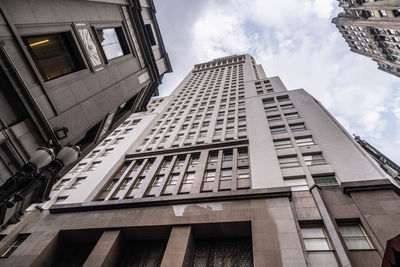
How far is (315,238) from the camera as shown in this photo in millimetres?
12039

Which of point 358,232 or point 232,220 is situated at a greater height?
point 232,220

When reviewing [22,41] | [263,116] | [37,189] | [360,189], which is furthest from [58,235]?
[263,116]

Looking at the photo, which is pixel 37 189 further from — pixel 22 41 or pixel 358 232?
pixel 358 232

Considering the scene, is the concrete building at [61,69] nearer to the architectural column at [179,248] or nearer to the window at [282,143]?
the architectural column at [179,248]

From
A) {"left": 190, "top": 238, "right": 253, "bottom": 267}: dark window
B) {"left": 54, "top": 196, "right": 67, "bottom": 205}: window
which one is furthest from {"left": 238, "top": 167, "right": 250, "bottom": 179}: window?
{"left": 54, "top": 196, "right": 67, "bottom": 205}: window

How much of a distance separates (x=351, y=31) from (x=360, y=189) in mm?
65808

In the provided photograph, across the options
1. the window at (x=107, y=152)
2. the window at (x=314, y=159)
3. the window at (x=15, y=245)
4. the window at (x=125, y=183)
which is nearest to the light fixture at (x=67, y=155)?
the window at (x=15, y=245)

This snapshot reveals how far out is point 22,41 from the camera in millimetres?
7754

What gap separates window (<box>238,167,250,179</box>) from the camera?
1957cm

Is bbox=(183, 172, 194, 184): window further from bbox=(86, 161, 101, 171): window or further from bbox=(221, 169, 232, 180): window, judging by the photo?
Result: bbox=(86, 161, 101, 171): window

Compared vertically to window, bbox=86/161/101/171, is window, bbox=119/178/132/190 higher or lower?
lower

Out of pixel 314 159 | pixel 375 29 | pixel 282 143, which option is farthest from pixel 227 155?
pixel 375 29

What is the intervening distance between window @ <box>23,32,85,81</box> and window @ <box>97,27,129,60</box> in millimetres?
2232

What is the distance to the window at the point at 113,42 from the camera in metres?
12.3
